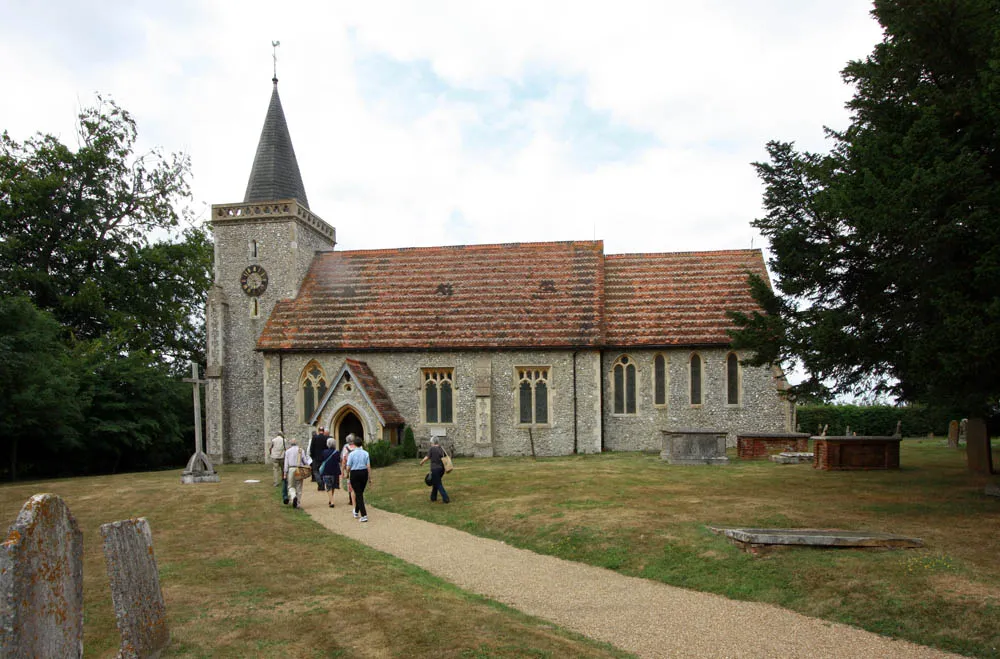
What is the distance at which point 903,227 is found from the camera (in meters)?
11.9

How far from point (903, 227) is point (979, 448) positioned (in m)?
8.04

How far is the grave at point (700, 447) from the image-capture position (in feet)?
72.3

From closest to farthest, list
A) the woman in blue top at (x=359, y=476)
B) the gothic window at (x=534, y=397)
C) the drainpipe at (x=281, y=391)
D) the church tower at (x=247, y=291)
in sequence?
the woman in blue top at (x=359, y=476)
the gothic window at (x=534, y=397)
the drainpipe at (x=281, y=391)
the church tower at (x=247, y=291)

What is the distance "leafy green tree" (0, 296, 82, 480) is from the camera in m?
24.5

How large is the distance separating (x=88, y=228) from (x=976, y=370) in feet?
127

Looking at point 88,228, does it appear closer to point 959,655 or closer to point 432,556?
point 432,556

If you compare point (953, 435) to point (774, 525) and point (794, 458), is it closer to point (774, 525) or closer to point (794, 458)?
point (794, 458)

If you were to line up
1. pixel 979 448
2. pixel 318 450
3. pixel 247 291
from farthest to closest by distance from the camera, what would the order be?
pixel 247 291 → pixel 318 450 → pixel 979 448

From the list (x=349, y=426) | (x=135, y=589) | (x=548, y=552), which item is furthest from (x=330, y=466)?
(x=135, y=589)

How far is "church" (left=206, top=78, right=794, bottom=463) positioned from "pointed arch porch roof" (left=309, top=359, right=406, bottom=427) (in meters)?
0.06

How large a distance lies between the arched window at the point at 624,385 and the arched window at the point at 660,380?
2.87ft

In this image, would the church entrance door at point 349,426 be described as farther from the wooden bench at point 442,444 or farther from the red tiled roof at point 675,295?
the red tiled roof at point 675,295

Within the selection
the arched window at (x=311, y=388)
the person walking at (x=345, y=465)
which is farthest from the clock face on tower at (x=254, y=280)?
the person walking at (x=345, y=465)

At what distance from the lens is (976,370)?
38.3 ft
